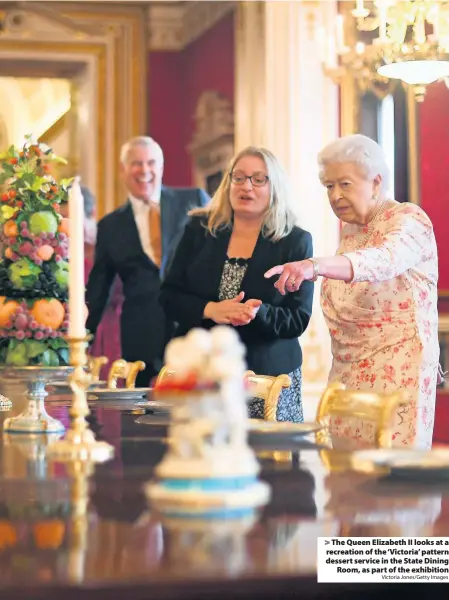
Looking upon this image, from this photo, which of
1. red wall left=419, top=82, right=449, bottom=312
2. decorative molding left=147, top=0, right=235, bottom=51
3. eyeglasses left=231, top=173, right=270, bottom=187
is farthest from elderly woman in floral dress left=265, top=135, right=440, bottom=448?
decorative molding left=147, top=0, right=235, bottom=51

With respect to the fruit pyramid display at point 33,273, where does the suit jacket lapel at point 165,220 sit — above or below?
above

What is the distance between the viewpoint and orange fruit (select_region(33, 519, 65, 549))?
138cm

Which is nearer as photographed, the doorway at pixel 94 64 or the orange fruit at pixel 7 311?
the orange fruit at pixel 7 311

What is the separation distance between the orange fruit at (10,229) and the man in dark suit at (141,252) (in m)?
2.71

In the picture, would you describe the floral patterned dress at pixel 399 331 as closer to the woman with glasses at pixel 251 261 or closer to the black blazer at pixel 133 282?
the woman with glasses at pixel 251 261

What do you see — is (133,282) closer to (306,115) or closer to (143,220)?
(143,220)

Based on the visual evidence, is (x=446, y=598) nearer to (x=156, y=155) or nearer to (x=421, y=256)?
(x=421, y=256)

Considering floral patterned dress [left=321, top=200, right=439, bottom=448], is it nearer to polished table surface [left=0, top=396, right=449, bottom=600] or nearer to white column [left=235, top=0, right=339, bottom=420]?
polished table surface [left=0, top=396, right=449, bottom=600]

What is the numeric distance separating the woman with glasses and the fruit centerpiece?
1.28 m

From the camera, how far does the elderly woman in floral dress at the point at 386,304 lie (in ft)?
10.9

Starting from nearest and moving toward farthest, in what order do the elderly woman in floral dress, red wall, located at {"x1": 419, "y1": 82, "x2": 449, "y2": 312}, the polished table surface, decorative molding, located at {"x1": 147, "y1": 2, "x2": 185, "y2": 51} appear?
the polished table surface → the elderly woman in floral dress → red wall, located at {"x1": 419, "y1": 82, "x2": 449, "y2": 312} → decorative molding, located at {"x1": 147, "y1": 2, "x2": 185, "y2": 51}

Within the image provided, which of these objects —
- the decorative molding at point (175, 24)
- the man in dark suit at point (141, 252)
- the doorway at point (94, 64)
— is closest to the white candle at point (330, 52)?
the man in dark suit at point (141, 252)

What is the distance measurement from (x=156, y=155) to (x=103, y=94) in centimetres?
578

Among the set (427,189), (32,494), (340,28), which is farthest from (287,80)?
(32,494)
